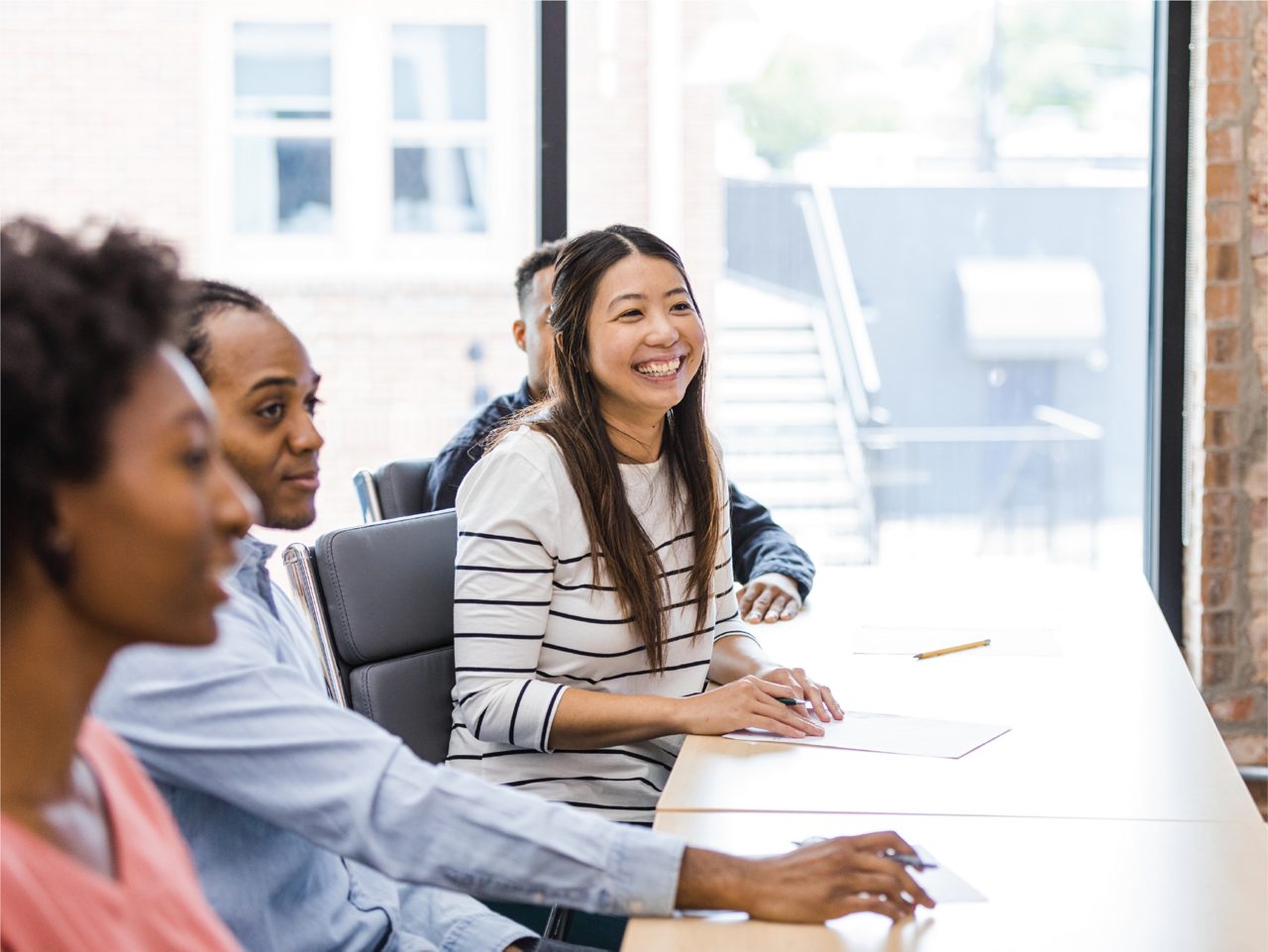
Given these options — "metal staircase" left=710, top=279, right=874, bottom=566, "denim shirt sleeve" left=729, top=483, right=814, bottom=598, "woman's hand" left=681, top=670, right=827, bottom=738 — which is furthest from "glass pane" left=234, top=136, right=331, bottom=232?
"woman's hand" left=681, top=670, right=827, bottom=738

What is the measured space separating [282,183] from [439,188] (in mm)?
466

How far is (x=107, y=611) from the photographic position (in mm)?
663

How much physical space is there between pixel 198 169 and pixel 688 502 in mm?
2808

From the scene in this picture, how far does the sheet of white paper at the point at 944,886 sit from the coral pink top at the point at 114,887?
610 millimetres

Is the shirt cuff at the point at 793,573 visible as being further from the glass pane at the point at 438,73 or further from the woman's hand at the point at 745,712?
the glass pane at the point at 438,73

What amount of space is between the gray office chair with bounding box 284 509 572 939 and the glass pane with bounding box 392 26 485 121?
7.92 feet

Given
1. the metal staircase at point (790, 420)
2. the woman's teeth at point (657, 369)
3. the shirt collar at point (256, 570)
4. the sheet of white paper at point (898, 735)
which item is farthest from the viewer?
the metal staircase at point (790, 420)

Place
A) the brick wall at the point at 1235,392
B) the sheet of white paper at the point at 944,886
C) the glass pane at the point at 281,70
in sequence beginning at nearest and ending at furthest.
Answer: the sheet of white paper at the point at 944,886
the brick wall at the point at 1235,392
the glass pane at the point at 281,70

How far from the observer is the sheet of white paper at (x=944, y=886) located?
1121mm

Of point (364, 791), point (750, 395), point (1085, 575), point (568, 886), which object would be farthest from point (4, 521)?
point (750, 395)

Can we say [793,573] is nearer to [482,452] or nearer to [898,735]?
[482,452]

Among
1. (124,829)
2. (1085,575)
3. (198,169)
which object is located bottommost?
(1085,575)

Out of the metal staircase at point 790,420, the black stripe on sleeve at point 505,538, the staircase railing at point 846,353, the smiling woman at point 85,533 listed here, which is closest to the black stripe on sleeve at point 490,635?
the black stripe on sleeve at point 505,538

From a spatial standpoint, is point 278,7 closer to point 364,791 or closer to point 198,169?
point 198,169
